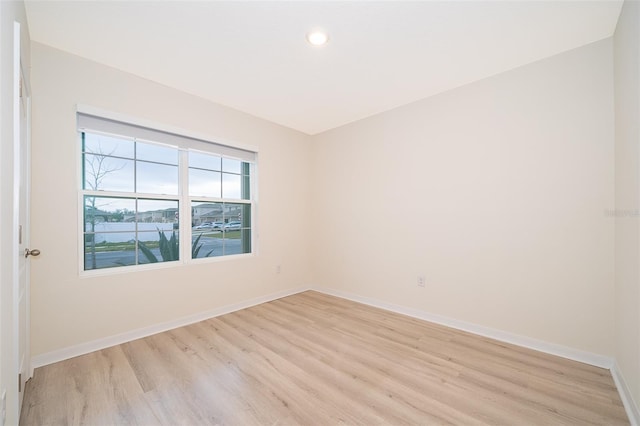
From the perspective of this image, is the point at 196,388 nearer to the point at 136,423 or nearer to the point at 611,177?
the point at 136,423

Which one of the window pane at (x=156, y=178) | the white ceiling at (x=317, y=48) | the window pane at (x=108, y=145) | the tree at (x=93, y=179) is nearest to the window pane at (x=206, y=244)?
the window pane at (x=156, y=178)

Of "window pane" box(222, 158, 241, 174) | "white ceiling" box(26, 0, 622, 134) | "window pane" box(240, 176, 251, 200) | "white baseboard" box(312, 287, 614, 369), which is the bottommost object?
"white baseboard" box(312, 287, 614, 369)

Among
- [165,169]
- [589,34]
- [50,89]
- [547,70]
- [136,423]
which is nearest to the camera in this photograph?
[136,423]

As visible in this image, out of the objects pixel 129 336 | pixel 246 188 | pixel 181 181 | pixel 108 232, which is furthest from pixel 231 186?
pixel 129 336

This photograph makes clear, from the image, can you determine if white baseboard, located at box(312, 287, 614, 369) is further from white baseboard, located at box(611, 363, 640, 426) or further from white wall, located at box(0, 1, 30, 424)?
white wall, located at box(0, 1, 30, 424)

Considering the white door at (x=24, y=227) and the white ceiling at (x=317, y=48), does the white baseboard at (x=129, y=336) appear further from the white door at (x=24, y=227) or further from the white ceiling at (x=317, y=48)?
the white ceiling at (x=317, y=48)

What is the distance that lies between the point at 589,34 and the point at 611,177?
1.12 metres

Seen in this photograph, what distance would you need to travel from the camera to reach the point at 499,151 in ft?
8.43

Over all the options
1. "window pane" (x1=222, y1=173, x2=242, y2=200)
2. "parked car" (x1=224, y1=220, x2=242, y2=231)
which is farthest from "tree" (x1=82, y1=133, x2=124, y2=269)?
"parked car" (x1=224, y1=220, x2=242, y2=231)

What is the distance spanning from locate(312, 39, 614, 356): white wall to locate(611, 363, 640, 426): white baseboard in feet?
0.66

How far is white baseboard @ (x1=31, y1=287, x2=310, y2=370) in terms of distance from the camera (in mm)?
A: 2137

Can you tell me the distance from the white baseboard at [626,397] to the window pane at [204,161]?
13.2 ft

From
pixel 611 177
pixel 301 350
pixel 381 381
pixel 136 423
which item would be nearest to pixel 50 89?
pixel 136 423

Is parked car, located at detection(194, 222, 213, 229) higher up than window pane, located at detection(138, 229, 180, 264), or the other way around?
parked car, located at detection(194, 222, 213, 229)
